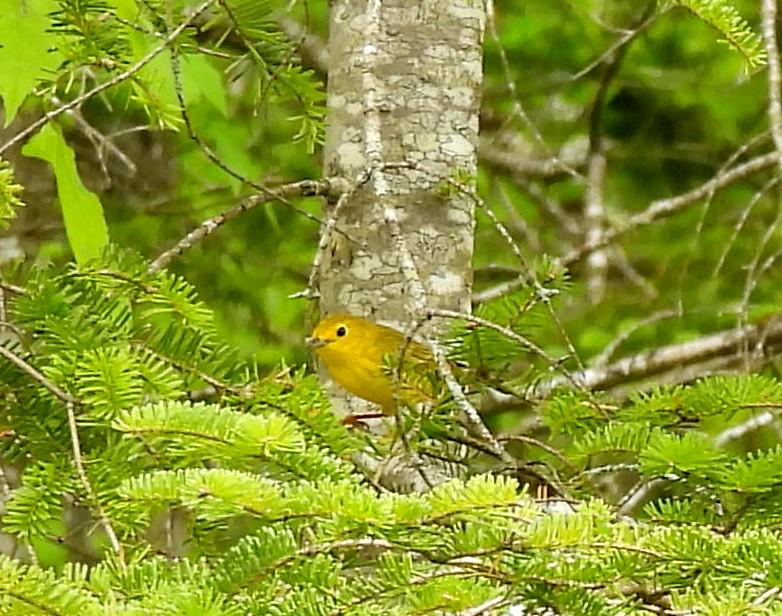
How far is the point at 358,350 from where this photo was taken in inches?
84.9

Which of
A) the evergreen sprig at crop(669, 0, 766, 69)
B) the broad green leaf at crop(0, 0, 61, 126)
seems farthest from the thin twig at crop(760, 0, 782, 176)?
the broad green leaf at crop(0, 0, 61, 126)

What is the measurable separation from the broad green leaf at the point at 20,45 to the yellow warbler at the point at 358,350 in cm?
71

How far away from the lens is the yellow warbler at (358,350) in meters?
2.16

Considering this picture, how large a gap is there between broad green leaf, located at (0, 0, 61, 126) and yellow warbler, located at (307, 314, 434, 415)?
71 cm

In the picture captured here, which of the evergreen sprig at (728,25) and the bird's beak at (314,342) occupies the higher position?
the evergreen sprig at (728,25)

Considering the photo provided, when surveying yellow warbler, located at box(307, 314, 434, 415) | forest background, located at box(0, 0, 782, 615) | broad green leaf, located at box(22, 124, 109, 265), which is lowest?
yellow warbler, located at box(307, 314, 434, 415)

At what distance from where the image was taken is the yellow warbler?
85.0 inches

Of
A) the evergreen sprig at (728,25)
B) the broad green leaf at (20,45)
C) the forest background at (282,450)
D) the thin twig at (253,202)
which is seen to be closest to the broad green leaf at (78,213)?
the forest background at (282,450)

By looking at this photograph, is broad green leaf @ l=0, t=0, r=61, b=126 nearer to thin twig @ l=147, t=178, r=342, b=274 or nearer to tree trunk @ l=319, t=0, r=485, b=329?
thin twig @ l=147, t=178, r=342, b=274

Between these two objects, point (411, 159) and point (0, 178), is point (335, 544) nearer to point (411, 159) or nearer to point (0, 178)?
point (0, 178)

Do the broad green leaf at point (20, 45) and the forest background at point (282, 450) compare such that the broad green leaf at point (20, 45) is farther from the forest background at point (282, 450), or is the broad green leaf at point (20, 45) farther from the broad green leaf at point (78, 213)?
the broad green leaf at point (78, 213)

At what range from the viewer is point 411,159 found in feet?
7.38

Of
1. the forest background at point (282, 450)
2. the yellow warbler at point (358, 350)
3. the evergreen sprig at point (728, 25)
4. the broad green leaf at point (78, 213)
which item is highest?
the evergreen sprig at point (728, 25)

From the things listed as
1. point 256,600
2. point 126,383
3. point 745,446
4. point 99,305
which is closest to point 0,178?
point 99,305
